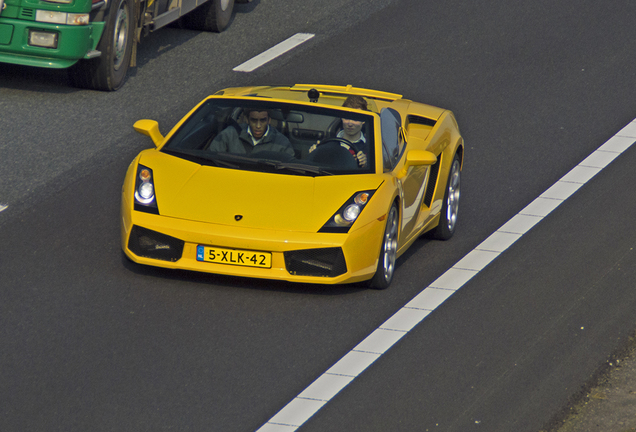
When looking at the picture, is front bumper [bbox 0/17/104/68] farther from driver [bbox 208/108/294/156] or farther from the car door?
the car door

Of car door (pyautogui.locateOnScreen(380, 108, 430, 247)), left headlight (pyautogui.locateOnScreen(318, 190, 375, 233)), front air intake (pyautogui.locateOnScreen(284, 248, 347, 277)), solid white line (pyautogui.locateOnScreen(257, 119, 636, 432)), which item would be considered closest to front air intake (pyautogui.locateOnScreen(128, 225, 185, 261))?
→ front air intake (pyautogui.locateOnScreen(284, 248, 347, 277))

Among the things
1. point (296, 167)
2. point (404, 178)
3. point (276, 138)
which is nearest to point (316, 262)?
point (296, 167)

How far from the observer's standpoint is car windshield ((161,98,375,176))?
8.40 meters

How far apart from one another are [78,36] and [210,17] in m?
3.97

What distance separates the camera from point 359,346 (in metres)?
7.27

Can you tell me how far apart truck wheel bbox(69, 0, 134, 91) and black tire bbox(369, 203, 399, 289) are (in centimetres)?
575

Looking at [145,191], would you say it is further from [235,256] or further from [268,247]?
[268,247]

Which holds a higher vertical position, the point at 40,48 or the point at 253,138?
the point at 253,138

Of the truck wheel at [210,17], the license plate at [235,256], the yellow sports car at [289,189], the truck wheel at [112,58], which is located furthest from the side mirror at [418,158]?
Answer: the truck wheel at [210,17]

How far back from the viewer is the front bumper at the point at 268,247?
759 centimetres

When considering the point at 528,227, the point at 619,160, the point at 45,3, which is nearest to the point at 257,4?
the point at 45,3

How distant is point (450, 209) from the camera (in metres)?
9.71

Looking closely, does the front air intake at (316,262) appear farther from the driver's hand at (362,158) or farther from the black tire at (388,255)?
the driver's hand at (362,158)

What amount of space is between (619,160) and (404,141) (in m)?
3.90
